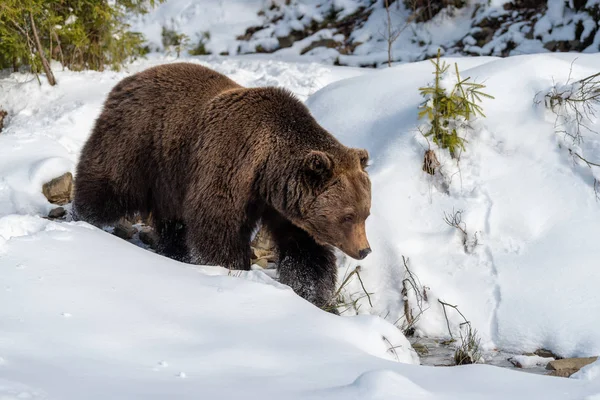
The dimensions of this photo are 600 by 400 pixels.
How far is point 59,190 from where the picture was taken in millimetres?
7562

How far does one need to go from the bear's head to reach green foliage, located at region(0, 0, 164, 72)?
7.17 metres

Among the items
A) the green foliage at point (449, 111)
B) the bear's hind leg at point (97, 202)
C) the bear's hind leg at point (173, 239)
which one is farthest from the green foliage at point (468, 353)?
the bear's hind leg at point (97, 202)

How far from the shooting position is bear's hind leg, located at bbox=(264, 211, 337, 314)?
5457 millimetres

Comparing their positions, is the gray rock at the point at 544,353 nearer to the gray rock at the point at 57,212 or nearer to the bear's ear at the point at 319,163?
the bear's ear at the point at 319,163

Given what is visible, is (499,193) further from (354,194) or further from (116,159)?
(116,159)

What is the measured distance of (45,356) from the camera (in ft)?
9.18

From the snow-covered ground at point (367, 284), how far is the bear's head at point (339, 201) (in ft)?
1.98

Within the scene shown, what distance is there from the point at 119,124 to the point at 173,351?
11.4ft

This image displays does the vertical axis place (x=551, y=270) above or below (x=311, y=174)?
below

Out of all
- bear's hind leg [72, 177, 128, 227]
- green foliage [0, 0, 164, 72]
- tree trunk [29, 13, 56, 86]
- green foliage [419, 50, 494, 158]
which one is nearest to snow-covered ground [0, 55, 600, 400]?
green foliage [419, 50, 494, 158]

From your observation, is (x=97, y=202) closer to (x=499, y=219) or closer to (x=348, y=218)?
(x=348, y=218)

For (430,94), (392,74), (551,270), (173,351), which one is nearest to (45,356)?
(173,351)

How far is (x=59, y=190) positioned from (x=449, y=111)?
163 inches

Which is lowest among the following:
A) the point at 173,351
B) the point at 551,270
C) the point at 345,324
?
the point at 551,270
